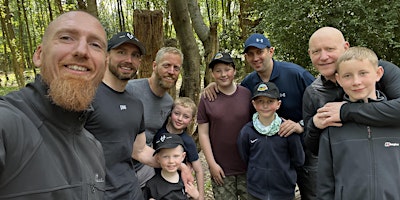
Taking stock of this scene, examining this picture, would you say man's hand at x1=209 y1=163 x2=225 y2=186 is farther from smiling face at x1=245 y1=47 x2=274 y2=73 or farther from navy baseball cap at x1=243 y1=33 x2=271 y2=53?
navy baseball cap at x1=243 y1=33 x2=271 y2=53

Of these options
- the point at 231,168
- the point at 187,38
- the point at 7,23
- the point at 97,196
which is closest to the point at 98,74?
the point at 97,196

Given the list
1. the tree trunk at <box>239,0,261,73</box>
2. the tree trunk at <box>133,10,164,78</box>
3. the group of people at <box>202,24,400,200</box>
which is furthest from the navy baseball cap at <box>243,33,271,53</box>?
the tree trunk at <box>239,0,261,73</box>

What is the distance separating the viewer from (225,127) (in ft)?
10.6

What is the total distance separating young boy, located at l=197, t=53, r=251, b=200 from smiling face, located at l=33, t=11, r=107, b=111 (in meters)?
1.80

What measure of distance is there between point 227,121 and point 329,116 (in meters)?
1.18

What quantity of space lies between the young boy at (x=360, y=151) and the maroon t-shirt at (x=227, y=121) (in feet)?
3.56

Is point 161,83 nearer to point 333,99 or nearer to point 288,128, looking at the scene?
point 288,128

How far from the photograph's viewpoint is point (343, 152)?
2145 mm

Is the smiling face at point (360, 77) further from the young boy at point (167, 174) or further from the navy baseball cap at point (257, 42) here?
the young boy at point (167, 174)

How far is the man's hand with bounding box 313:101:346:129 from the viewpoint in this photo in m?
2.20

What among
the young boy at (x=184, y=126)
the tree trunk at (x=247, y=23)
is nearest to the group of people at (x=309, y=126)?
the young boy at (x=184, y=126)

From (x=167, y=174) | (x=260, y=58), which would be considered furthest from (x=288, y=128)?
(x=167, y=174)

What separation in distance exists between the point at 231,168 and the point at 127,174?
4.08ft

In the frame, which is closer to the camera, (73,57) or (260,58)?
(73,57)
